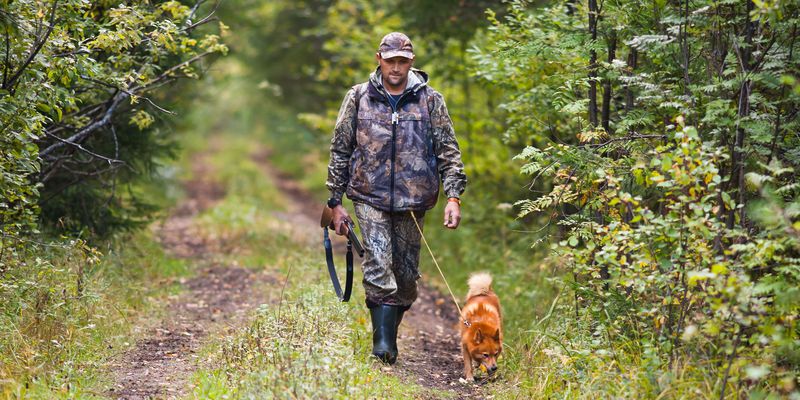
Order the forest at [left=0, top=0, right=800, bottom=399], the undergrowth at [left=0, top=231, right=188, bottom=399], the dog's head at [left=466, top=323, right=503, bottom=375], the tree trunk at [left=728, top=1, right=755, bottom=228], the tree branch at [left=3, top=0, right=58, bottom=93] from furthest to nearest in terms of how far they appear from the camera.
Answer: the dog's head at [left=466, top=323, right=503, bottom=375], the tree branch at [left=3, top=0, right=58, bottom=93], the undergrowth at [left=0, top=231, right=188, bottom=399], the tree trunk at [left=728, top=1, right=755, bottom=228], the forest at [left=0, top=0, right=800, bottom=399]

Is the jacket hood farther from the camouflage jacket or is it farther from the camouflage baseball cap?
the camouflage baseball cap

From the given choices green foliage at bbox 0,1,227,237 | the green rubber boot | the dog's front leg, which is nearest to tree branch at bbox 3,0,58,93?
green foliage at bbox 0,1,227,237

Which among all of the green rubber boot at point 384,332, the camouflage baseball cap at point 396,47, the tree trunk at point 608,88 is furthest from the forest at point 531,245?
the camouflage baseball cap at point 396,47

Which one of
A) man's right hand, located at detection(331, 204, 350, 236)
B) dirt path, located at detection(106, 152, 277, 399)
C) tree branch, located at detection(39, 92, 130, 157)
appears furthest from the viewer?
tree branch, located at detection(39, 92, 130, 157)

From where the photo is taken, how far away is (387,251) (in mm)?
6566

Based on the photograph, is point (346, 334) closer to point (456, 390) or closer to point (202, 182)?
point (456, 390)

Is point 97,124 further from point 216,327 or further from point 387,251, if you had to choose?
point 387,251

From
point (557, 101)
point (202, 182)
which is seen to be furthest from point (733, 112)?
point (202, 182)

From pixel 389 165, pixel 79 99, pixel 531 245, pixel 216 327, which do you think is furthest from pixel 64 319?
pixel 531 245

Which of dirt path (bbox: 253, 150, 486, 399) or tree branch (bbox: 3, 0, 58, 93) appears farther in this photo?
dirt path (bbox: 253, 150, 486, 399)

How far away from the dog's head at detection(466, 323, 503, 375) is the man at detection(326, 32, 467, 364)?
706 millimetres

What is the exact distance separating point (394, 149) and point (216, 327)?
2.78 m

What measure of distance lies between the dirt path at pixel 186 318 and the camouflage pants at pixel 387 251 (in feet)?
5.31

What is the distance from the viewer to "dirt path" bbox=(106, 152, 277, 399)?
5.85 m
